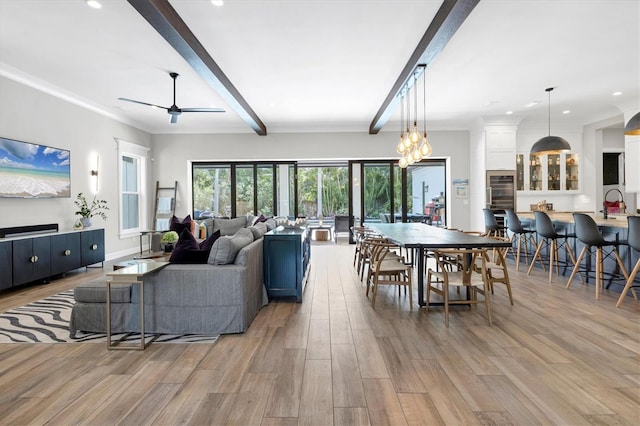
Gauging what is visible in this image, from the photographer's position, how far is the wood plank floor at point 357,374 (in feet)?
6.39

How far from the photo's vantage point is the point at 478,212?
8641 millimetres

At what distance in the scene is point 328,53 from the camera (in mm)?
4578

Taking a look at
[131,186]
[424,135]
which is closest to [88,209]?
[131,186]

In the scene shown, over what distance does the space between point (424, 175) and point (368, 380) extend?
773 centimetres

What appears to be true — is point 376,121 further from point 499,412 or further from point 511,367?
point 499,412

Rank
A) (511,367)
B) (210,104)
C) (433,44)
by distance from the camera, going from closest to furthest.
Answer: (511,367) < (433,44) < (210,104)

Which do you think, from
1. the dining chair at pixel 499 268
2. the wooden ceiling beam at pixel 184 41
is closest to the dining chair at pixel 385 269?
the dining chair at pixel 499 268

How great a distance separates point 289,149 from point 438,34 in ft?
18.7

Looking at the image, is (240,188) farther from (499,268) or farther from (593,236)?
(593,236)

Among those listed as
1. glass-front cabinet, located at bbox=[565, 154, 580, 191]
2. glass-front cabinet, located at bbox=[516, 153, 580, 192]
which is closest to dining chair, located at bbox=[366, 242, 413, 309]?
glass-front cabinet, located at bbox=[516, 153, 580, 192]

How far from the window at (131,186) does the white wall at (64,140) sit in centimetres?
19

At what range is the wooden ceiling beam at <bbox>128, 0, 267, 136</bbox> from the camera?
3273 mm

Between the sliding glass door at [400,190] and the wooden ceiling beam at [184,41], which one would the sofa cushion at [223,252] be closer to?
the wooden ceiling beam at [184,41]

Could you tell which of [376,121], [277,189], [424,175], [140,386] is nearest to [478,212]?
[424,175]
